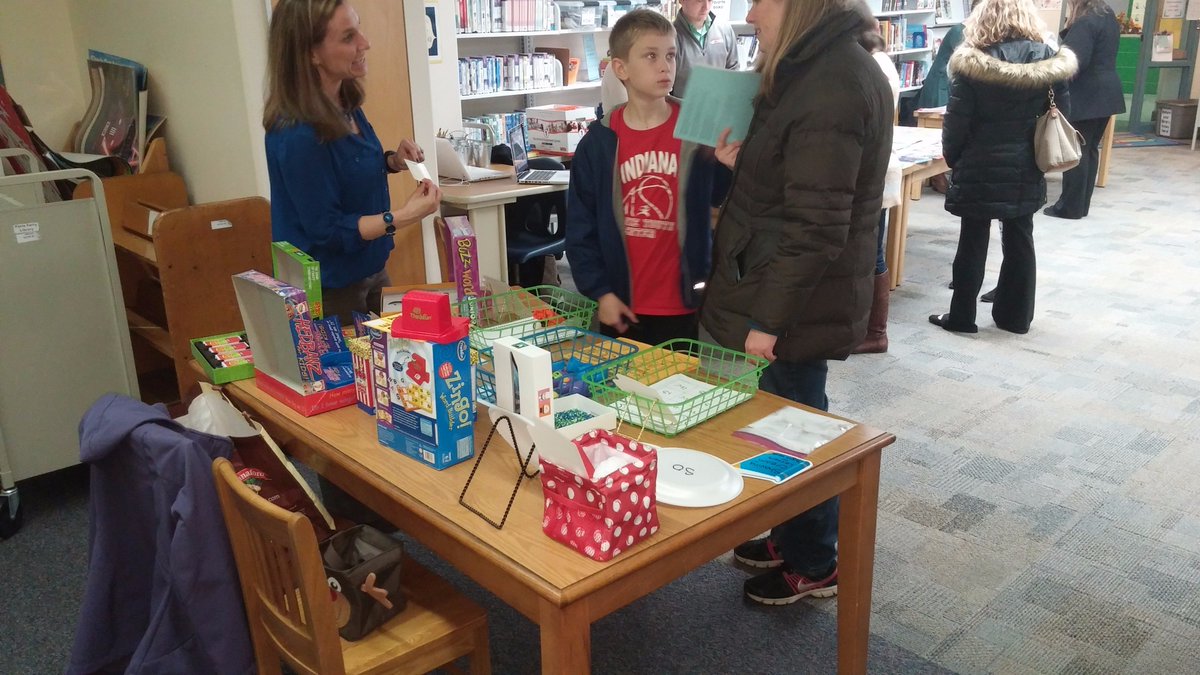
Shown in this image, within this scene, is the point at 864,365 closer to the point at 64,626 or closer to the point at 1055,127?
the point at 1055,127

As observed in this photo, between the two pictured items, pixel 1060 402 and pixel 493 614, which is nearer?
pixel 493 614

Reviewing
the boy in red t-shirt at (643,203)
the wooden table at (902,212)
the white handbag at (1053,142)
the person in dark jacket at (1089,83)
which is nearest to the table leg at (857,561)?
the boy in red t-shirt at (643,203)

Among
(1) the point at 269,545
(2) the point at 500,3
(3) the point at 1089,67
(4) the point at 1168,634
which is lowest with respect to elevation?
(4) the point at 1168,634

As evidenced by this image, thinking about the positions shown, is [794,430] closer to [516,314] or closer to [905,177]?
[516,314]

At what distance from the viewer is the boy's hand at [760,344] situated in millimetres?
2012

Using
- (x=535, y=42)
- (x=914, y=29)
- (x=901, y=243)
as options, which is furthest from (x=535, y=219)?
(x=914, y=29)

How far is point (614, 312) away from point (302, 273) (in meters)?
0.88

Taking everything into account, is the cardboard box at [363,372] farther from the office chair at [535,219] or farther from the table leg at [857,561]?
the office chair at [535,219]

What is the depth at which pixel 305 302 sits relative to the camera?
1.80 metres

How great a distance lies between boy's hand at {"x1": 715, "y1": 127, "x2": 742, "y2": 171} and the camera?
2.14 meters

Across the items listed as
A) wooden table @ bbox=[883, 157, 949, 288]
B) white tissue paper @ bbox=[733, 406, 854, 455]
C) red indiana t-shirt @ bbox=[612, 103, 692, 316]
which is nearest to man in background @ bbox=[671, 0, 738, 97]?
wooden table @ bbox=[883, 157, 949, 288]

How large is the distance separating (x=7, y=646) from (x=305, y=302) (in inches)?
50.8

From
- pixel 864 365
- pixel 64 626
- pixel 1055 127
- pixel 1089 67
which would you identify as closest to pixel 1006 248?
pixel 1055 127

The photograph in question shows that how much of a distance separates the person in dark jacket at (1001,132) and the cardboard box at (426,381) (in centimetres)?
314
